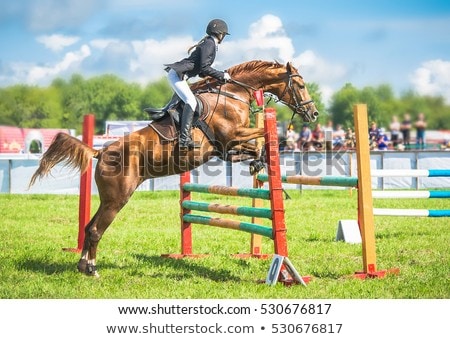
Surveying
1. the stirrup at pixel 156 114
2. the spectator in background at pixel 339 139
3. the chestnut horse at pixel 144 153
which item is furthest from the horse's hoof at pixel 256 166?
the spectator in background at pixel 339 139

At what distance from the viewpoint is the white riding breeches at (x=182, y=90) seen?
677cm

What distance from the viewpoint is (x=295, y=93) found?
7.44 metres

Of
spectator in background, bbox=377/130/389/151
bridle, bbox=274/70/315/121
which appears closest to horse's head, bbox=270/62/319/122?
bridle, bbox=274/70/315/121

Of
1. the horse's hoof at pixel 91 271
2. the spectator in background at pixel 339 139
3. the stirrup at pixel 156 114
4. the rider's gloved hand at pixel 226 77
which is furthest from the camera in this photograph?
the spectator in background at pixel 339 139

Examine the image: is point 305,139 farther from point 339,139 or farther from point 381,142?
point 381,142

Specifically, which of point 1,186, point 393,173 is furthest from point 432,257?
point 1,186

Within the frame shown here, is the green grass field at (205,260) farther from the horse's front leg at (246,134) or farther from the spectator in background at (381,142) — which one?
the spectator in background at (381,142)

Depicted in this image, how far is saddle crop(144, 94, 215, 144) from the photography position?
6.76 metres

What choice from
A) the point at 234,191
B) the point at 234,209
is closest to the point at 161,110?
the point at 234,191

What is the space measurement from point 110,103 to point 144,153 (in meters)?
34.5

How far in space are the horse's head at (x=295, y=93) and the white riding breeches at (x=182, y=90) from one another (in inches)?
47.6
